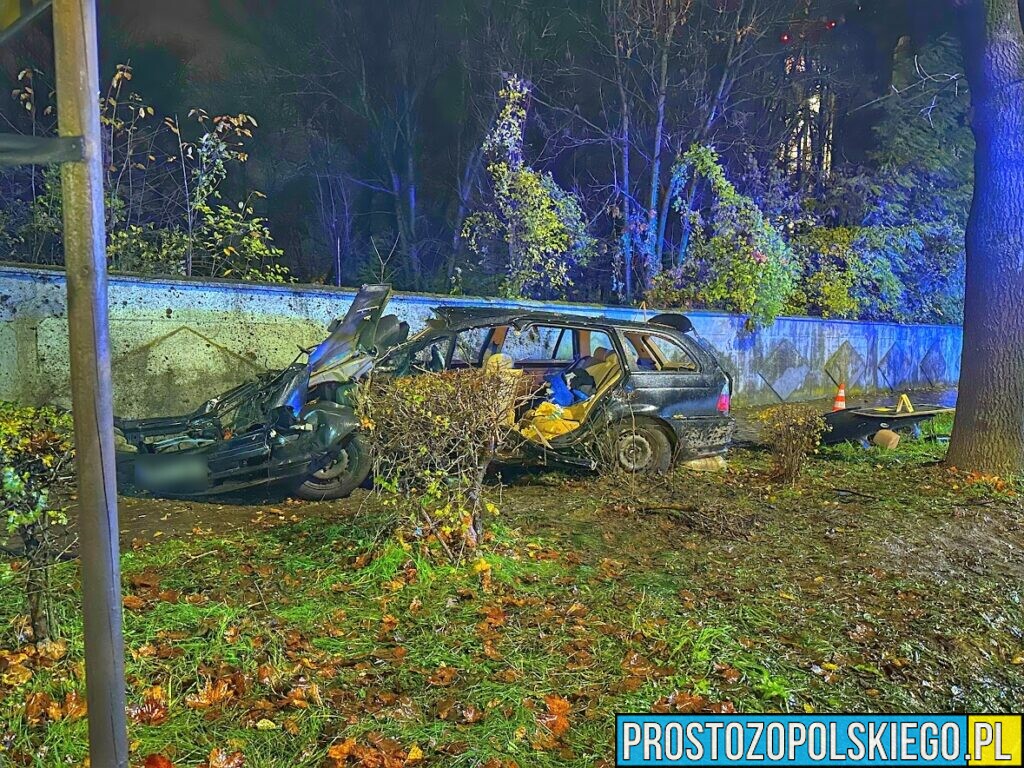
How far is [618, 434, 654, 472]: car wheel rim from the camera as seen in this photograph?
22.2 feet

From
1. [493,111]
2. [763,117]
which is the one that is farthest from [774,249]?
[493,111]

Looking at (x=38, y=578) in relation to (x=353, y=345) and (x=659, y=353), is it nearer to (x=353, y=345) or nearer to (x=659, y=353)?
(x=353, y=345)

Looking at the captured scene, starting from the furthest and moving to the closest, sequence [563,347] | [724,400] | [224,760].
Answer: [563,347] < [724,400] < [224,760]

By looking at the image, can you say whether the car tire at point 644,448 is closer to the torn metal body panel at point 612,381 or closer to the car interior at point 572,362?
the torn metal body panel at point 612,381

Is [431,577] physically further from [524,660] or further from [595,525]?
[595,525]

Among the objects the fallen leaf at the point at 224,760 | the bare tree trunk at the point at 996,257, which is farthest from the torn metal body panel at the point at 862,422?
A: the fallen leaf at the point at 224,760

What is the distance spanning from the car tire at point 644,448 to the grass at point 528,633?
141 cm

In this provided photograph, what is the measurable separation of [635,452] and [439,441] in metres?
3.06

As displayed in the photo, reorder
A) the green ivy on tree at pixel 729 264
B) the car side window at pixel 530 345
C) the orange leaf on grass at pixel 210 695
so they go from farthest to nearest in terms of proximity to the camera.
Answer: the green ivy on tree at pixel 729 264, the car side window at pixel 530 345, the orange leaf on grass at pixel 210 695

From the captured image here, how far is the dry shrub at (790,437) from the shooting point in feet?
21.6

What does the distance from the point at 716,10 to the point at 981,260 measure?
9464 millimetres

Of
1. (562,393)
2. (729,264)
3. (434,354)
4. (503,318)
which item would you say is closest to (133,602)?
(434,354)

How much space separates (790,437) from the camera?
6.57m

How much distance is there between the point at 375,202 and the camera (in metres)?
17.3
